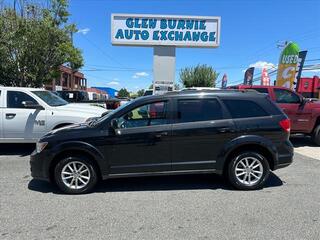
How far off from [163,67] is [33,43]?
619 centimetres

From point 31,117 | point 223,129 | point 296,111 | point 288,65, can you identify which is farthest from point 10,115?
point 288,65

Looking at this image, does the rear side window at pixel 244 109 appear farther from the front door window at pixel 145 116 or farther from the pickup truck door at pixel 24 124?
the pickup truck door at pixel 24 124

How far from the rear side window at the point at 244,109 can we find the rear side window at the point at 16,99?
5.40 metres

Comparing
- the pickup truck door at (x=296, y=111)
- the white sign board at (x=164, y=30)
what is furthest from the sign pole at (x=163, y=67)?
the pickup truck door at (x=296, y=111)

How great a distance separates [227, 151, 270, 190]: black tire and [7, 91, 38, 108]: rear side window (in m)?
5.61

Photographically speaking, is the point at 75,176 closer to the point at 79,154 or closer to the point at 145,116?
the point at 79,154

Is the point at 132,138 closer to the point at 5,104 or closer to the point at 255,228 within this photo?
Answer: the point at 255,228

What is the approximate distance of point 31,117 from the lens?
29.6ft

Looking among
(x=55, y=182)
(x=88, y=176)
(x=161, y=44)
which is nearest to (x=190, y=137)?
(x=88, y=176)

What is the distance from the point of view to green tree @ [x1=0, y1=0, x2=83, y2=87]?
15.9 m

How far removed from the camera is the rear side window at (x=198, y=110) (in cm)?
613

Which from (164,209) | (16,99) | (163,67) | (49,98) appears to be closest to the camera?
(164,209)

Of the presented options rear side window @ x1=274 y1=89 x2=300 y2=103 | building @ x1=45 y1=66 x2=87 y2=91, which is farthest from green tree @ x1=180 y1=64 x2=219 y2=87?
rear side window @ x1=274 y1=89 x2=300 y2=103

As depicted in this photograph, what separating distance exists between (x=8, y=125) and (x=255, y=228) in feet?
23.0
